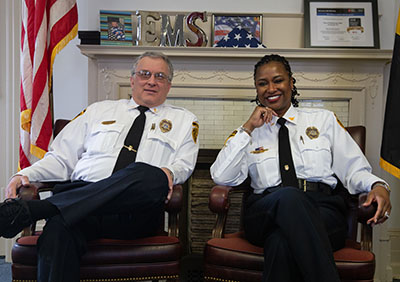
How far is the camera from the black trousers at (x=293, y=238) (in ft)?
4.69

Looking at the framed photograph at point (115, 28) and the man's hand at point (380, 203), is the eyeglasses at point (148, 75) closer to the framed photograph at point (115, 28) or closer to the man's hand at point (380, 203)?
the framed photograph at point (115, 28)

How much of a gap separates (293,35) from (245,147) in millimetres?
1285

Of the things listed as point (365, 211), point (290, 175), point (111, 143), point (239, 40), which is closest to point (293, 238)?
point (365, 211)

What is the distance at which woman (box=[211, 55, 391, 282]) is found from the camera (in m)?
1.50

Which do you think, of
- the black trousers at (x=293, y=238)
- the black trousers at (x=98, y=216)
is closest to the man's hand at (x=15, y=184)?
the black trousers at (x=98, y=216)

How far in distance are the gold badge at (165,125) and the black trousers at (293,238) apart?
686 mm

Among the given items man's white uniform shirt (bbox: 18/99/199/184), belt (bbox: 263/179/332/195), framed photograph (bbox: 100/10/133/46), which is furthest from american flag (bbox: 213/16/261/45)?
belt (bbox: 263/179/332/195)

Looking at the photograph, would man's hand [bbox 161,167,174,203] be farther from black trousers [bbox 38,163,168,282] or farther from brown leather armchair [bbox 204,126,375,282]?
brown leather armchair [bbox 204,126,375,282]

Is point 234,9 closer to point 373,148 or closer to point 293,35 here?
point 293,35

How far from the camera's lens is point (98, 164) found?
206 centimetres

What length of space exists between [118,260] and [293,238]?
0.69 meters

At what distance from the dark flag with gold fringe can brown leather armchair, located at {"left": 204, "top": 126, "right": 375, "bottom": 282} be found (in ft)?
2.11

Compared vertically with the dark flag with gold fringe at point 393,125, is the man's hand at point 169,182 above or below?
below

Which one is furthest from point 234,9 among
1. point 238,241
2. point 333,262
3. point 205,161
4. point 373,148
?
point 333,262
